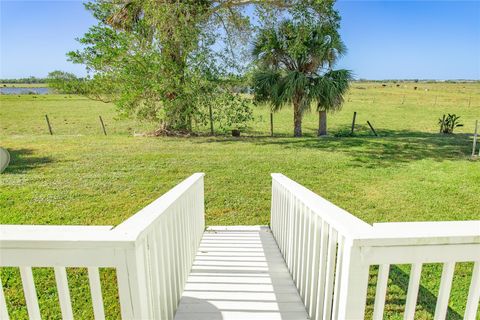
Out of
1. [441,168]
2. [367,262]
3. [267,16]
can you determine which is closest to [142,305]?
[367,262]

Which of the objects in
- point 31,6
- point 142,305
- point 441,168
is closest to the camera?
point 142,305

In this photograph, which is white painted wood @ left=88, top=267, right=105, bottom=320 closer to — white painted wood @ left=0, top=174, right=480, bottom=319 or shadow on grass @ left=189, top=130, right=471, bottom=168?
white painted wood @ left=0, top=174, right=480, bottom=319

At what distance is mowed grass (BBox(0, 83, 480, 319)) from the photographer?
8.43 ft

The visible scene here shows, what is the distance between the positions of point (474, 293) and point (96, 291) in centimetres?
139

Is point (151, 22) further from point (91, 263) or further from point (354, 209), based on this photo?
point (91, 263)

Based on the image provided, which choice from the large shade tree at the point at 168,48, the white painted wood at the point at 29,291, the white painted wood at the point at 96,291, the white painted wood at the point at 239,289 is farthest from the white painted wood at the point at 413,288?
the large shade tree at the point at 168,48

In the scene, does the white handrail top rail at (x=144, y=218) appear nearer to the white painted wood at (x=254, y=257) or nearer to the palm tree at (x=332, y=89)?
the white painted wood at (x=254, y=257)

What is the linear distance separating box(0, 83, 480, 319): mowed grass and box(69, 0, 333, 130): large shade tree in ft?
5.83

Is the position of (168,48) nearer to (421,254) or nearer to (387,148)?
(387,148)

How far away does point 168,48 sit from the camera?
960 centimetres

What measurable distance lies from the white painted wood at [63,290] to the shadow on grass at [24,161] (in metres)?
6.04

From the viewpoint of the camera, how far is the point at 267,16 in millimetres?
→ 9961

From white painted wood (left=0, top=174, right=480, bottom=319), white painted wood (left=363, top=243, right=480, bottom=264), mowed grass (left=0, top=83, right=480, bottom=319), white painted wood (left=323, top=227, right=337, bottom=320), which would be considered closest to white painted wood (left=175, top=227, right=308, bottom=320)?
white painted wood (left=0, top=174, right=480, bottom=319)

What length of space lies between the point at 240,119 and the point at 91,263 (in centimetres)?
993
